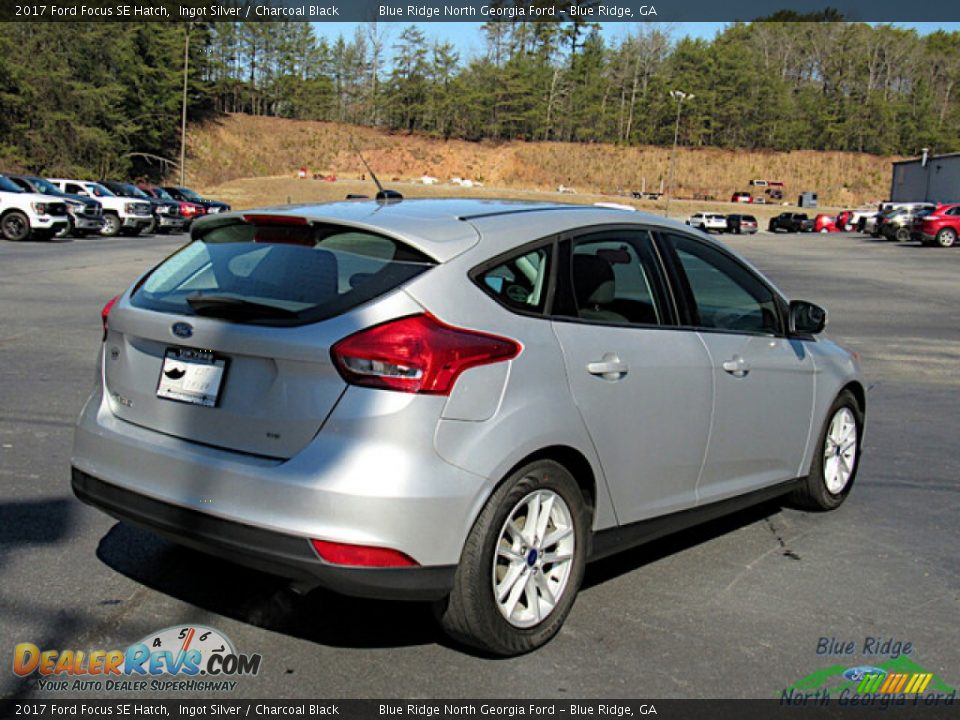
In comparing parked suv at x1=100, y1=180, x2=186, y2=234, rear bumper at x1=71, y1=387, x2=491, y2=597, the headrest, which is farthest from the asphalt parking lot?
parked suv at x1=100, y1=180, x2=186, y2=234

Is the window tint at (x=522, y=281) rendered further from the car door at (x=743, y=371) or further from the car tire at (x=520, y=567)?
the car door at (x=743, y=371)

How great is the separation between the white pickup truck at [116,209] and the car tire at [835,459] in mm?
32142

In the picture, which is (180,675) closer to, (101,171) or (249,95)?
(101,171)

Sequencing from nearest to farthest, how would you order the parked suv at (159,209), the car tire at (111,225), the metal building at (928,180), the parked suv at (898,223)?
the car tire at (111,225)
the parked suv at (159,209)
the parked suv at (898,223)
the metal building at (928,180)

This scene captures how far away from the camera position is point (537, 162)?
124 metres

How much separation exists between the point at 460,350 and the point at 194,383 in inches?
40.3

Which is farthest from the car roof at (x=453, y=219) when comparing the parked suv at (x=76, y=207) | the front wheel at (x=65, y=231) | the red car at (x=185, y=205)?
A: the red car at (x=185, y=205)

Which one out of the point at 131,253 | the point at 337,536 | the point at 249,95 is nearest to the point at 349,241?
the point at 337,536

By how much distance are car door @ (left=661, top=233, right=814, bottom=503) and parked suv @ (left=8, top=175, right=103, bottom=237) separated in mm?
28455

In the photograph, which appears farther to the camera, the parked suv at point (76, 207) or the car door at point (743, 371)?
the parked suv at point (76, 207)

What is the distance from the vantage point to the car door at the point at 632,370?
12.7 ft

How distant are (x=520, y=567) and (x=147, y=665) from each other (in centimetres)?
139

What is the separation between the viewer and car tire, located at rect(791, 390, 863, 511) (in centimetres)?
555

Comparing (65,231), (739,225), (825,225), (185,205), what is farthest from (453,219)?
(825,225)
